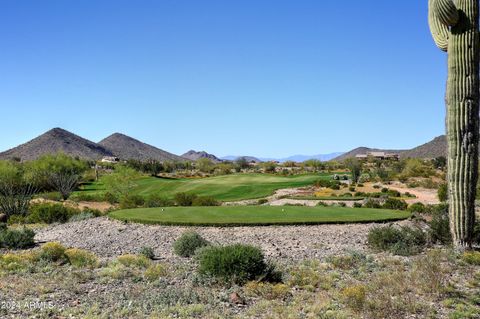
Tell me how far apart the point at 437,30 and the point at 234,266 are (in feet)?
31.7

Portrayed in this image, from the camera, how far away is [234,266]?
411 inches

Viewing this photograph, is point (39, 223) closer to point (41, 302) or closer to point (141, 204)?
point (141, 204)

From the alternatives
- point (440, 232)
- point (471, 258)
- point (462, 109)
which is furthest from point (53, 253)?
point (462, 109)

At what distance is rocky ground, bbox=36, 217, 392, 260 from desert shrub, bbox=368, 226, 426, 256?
0.66m

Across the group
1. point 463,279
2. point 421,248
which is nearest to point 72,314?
point 463,279

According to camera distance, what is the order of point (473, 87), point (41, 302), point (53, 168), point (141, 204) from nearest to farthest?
point (41, 302) < point (473, 87) < point (141, 204) < point (53, 168)

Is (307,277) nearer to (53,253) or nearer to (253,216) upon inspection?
(53,253)

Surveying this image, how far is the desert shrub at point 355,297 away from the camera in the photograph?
787 centimetres

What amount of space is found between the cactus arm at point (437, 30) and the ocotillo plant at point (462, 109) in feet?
1.01

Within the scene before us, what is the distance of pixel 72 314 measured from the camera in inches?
297

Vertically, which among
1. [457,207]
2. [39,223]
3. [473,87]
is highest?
[473,87]

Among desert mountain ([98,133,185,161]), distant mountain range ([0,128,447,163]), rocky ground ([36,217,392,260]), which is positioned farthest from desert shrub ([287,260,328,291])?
desert mountain ([98,133,185,161])

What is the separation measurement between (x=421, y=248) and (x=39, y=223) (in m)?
20.3

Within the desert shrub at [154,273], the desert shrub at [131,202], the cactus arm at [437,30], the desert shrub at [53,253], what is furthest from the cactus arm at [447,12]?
the desert shrub at [131,202]
